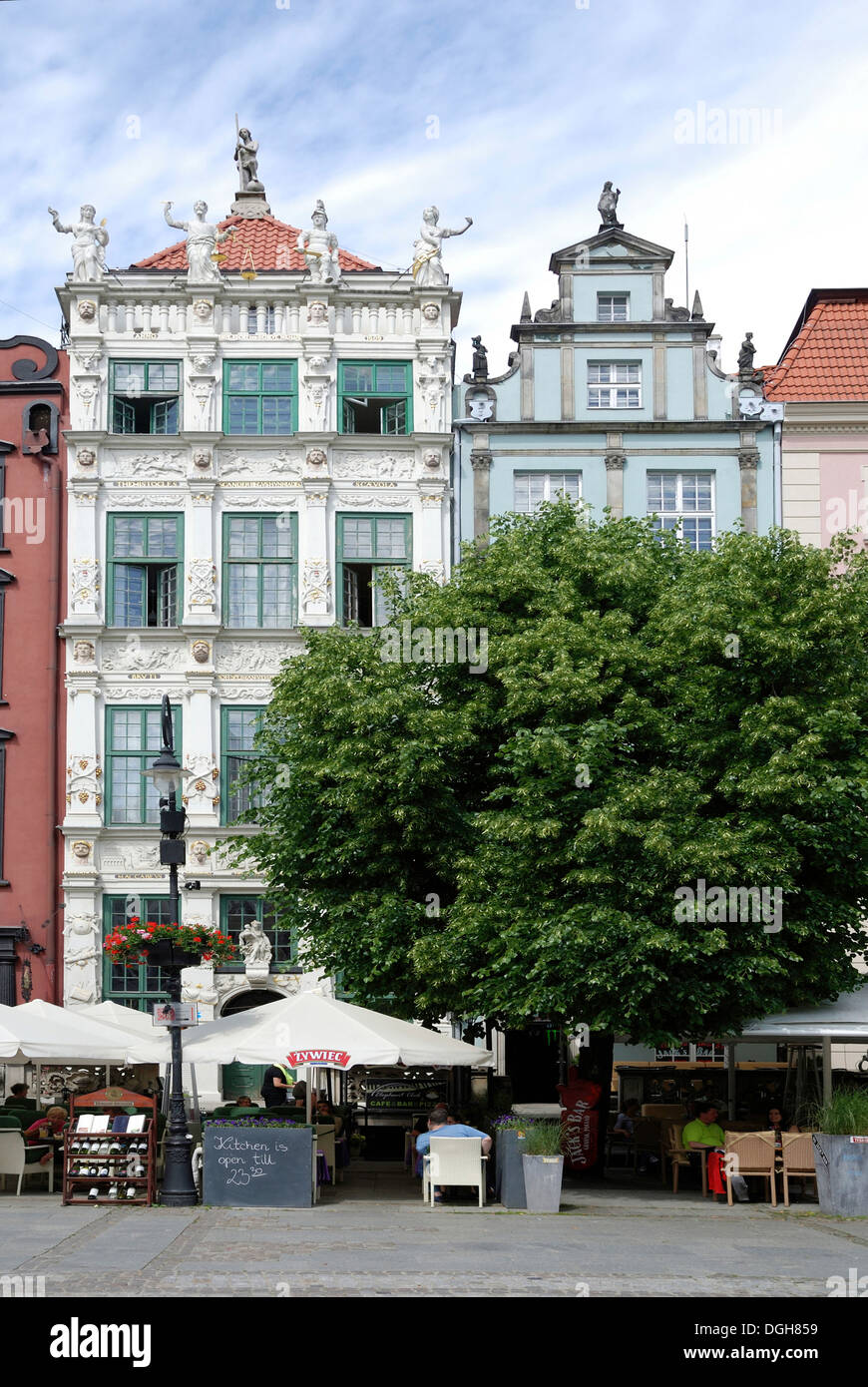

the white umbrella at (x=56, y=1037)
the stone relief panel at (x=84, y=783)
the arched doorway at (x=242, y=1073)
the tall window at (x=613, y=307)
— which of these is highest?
the tall window at (x=613, y=307)

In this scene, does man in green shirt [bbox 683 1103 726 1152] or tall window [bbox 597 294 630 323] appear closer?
man in green shirt [bbox 683 1103 726 1152]

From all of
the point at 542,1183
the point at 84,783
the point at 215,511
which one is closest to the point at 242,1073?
the point at 84,783

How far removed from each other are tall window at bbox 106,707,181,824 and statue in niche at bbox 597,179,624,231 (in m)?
13.4

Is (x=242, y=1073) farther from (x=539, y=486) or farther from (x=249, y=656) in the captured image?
(x=539, y=486)

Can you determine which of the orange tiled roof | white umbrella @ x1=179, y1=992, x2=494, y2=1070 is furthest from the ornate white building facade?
white umbrella @ x1=179, y1=992, x2=494, y2=1070

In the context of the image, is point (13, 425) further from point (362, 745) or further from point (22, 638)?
point (362, 745)

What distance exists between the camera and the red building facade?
105 feet

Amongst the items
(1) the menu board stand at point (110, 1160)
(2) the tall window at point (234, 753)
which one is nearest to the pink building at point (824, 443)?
(2) the tall window at point (234, 753)

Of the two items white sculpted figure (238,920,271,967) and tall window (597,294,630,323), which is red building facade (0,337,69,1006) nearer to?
white sculpted figure (238,920,271,967)

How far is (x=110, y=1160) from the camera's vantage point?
1941 cm

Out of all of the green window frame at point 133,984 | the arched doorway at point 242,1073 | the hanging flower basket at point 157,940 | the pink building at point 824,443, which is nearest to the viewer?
the hanging flower basket at point 157,940

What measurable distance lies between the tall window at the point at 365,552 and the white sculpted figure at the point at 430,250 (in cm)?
492

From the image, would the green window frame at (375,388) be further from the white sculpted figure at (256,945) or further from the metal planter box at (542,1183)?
the metal planter box at (542,1183)

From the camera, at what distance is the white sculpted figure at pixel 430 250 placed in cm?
3416
